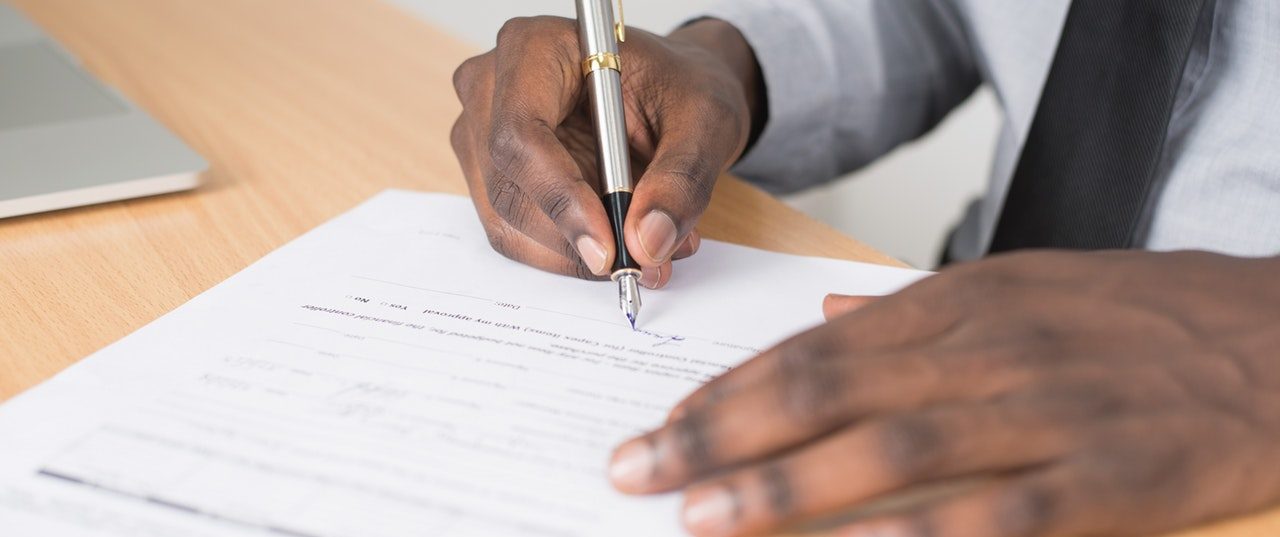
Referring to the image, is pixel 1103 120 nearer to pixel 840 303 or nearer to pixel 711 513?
pixel 840 303

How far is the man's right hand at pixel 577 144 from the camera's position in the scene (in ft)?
1.63

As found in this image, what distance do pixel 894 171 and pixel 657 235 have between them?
1.45 meters

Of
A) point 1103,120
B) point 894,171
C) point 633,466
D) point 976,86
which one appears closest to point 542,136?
point 633,466

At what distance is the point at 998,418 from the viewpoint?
328 millimetres

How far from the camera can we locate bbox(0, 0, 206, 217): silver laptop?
0.60 m

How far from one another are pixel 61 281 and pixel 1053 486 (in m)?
0.48

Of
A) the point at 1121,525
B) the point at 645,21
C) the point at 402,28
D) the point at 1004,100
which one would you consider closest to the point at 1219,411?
the point at 1121,525

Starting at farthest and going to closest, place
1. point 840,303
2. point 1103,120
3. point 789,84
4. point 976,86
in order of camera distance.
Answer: point 976,86
point 789,84
point 1103,120
point 840,303

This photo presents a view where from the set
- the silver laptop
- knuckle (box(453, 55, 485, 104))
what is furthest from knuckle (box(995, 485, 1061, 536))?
the silver laptop

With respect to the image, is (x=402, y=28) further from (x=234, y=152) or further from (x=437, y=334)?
(x=437, y=334)

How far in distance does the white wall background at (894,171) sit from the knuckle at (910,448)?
1.29 meters

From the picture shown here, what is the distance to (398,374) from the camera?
43cm

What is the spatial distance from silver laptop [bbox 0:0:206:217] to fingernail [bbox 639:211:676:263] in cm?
31

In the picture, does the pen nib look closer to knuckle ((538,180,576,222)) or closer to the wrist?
knuckle ((538,180,576,222))
